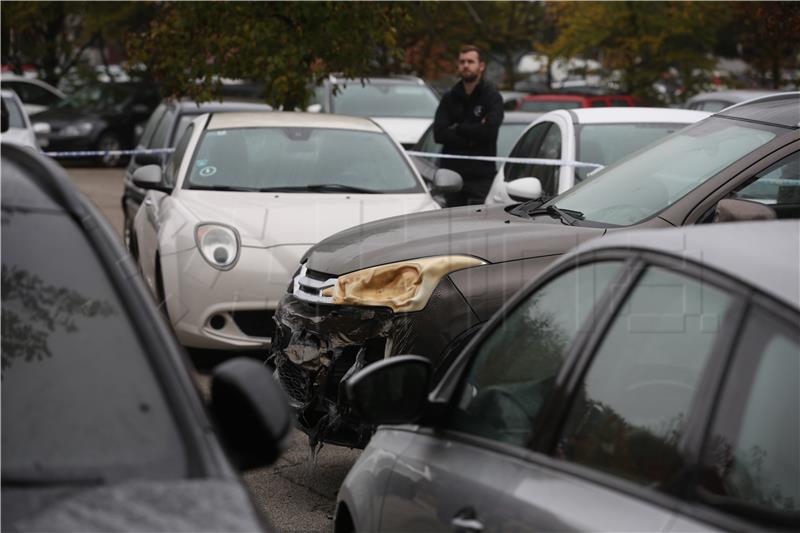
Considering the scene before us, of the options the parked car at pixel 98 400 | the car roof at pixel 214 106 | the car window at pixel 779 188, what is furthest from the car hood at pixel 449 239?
the car roof at pixel 214 106

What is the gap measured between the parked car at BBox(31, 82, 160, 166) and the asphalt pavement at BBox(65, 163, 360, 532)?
21.1 meters

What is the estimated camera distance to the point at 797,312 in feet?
8.04

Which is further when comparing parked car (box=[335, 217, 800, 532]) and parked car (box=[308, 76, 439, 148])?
parked car (box=[308, 76, 439, 148])

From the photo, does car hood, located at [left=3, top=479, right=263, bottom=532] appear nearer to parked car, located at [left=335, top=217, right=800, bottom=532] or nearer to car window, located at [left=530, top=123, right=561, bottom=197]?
parked car, located at [left=335, top=217, right=800, bottom=532]

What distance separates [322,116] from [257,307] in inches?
93.2

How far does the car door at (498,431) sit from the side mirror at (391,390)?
98 mm

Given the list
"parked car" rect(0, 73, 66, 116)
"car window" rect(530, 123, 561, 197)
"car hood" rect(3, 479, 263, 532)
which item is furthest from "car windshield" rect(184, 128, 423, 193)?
"parked car" rect(0, 73, 66, 116)

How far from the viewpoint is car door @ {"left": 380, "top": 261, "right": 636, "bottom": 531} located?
3047mm

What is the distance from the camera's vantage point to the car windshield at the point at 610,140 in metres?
9.78

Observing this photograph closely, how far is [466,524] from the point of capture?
10.1 ft

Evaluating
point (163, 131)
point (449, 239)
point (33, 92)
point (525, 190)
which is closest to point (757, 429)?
point (449, 239)

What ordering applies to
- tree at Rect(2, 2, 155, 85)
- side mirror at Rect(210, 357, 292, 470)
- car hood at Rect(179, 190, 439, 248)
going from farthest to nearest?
tree at Rect(2, 2, 155, 85) < car hood at Rect(179, 190, 439, 248) < side mirror at Rect(210, 357, 292, 470)

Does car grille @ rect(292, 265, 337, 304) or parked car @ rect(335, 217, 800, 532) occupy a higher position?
parked car @ rect(335, 217, 800, 532)

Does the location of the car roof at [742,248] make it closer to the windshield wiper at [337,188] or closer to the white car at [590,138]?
the windshield wiper at [337,188]
